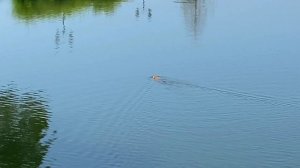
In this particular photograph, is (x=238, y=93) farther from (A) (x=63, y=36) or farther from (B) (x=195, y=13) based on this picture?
(B) (x=195, y=13)

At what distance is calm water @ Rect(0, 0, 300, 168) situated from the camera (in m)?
21.6

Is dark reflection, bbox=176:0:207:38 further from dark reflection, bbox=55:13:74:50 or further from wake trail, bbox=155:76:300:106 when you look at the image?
wake trail, bbox=155:76:300:106

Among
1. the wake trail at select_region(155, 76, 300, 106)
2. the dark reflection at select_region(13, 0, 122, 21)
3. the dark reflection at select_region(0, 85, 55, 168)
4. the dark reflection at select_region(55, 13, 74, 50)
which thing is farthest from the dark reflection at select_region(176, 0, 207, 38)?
the dark reflection at select_region(0, 85, 55, 168)

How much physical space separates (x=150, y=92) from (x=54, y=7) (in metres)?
26.9

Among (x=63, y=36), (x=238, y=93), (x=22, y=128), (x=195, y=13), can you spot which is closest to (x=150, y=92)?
(x=238, y=93)

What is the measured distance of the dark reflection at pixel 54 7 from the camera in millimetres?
48922

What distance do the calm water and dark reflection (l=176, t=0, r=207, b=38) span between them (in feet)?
1.39

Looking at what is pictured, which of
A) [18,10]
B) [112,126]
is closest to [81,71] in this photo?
[112,126]

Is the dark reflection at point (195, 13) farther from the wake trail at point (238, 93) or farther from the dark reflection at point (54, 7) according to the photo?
the wake trail at point (238, 93)

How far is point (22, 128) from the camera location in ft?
77.9

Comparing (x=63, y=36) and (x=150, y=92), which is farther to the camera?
(x=63, y=36)

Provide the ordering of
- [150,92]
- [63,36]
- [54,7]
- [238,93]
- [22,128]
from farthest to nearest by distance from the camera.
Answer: [54,7], [63,36], [150,92], [238,93], [22,128]

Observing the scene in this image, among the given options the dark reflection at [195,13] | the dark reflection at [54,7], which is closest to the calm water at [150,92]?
the dark reflection at [195,13]

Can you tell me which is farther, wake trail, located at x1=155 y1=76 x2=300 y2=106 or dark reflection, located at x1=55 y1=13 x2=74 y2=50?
A: dark reflection, located at x1=55 y1=13 x2=74 y2=50
